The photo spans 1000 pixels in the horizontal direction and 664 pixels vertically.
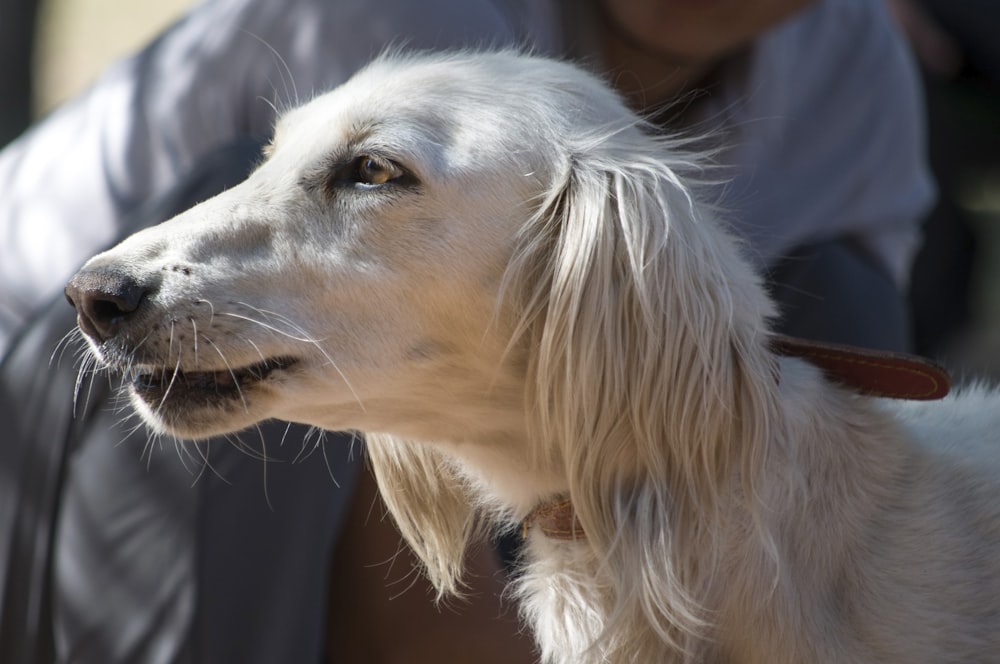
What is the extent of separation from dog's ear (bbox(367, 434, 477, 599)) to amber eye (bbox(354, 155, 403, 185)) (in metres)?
0.58

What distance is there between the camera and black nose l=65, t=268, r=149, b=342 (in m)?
1.79

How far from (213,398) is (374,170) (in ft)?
1.47

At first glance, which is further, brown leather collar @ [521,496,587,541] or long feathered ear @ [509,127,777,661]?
brown leather collar @ [521,496,587,541]

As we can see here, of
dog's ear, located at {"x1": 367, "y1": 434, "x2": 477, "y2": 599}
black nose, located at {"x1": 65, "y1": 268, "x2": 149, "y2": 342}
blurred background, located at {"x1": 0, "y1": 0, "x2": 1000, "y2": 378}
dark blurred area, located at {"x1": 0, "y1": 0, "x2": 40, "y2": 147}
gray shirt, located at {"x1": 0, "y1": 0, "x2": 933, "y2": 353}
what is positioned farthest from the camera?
blurred background, located at {"x1": 0, "y1": 0, "x2": 1000, "y2": 378}

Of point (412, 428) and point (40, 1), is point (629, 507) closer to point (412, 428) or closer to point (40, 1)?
point (412, 428)

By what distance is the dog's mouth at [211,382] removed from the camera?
1882 mm

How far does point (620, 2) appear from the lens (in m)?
3.47

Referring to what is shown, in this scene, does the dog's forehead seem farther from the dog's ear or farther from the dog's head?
the dog's ear

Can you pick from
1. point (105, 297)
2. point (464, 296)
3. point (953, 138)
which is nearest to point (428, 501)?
point (464, 296)

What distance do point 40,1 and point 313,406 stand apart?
4.12m

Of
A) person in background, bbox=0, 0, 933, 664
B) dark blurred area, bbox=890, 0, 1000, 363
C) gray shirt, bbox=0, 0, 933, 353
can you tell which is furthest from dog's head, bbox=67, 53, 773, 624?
dark blurred area, bbox=890, 0, 1000, 363

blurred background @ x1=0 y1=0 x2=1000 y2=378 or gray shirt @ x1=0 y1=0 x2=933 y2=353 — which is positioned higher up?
gray shirt @ x1=0 y1=0 x2=933 y2=353

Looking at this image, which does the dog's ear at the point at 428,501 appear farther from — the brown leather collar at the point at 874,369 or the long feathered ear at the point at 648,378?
the brown leather collar at the point at 874,369

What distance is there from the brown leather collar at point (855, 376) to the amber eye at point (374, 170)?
2.01 ft
